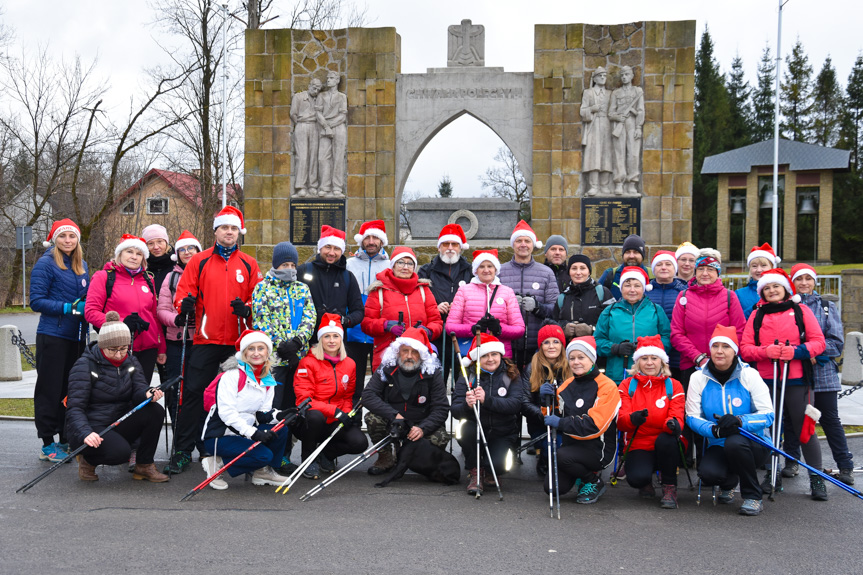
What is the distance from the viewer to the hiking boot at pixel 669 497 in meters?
5.19

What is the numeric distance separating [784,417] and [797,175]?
3215cm

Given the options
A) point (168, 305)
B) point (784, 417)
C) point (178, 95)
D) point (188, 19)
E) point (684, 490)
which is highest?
point (188, 19)

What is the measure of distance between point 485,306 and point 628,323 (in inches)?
46.0

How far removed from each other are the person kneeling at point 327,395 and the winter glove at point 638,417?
6.61 feet

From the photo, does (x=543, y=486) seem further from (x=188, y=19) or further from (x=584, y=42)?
(x=188, y=19)

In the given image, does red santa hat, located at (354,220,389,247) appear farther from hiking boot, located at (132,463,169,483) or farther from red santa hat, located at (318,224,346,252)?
hiking boot, located at (132,463,169,483)

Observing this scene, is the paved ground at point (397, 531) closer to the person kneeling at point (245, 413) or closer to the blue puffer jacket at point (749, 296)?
the person kneeling at point (245, 413)

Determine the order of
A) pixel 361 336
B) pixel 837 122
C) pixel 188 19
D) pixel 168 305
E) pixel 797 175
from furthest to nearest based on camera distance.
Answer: pixel 837 122
pixel 797 175
pixel 188 19
pixel 361 336
pixel 168 305

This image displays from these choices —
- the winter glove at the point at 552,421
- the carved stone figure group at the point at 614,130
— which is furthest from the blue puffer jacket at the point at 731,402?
the carved stone figure group at the point at 614,130

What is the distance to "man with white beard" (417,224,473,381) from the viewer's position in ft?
23.1

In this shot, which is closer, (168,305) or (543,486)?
(543,486)

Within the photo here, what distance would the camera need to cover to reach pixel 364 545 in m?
4.30

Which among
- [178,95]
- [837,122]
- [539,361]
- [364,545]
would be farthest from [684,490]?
[837,122]

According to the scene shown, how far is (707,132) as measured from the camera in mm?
45312
